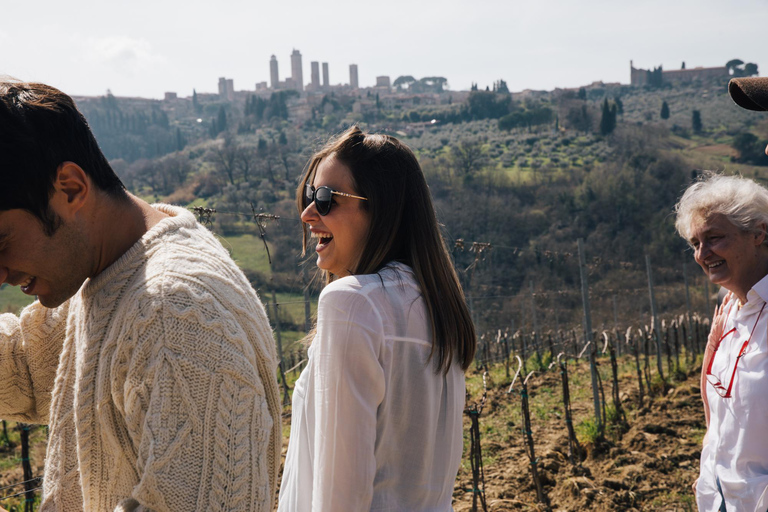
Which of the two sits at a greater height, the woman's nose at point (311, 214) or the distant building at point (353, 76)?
the distant building at point (353, 76)

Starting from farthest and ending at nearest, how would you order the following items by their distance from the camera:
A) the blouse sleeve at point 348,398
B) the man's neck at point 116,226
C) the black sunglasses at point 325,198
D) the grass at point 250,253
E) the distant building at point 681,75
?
the distant building at point 681,75, the grass at point 250,253, the black sunglasses at point 325,198, the blouse sleeve at point 348,398, the man's neck at point 116,226

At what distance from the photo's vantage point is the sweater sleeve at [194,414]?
1005mm

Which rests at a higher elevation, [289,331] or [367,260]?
[367,260]

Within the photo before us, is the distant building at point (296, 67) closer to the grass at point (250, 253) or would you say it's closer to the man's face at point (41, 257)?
the grass at point (250, 253)

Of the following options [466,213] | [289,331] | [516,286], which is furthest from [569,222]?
[289,331]

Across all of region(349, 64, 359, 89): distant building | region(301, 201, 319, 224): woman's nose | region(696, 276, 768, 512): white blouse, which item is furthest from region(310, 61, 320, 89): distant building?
region(301, 201, 319, 224): woman's nose

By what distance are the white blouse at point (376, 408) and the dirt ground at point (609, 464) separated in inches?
103

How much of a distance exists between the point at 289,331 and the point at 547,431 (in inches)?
946

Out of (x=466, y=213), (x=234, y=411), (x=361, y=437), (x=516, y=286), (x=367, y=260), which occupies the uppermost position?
(x=367, y=260)

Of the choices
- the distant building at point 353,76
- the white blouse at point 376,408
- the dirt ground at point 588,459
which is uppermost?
the distant building at point 353,76

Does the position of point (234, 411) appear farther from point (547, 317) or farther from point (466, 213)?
point (466, 213)

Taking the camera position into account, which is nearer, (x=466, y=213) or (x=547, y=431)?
(x=547, y=431)

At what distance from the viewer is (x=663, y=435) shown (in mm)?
6234

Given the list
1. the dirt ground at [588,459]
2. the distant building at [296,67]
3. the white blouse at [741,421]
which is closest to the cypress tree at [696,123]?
the dirt ground at [588,459]
